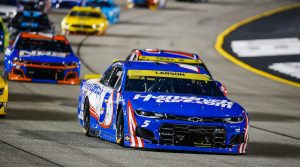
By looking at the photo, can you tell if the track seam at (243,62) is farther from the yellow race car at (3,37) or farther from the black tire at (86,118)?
the black tire at (86,118)

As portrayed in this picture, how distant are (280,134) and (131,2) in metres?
44.2

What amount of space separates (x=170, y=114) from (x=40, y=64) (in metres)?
13.2

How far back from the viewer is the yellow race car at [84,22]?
43.8m

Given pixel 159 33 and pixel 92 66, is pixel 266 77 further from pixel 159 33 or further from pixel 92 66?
pixel 159 33

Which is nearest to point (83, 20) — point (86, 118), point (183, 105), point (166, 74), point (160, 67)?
point (86, 118)

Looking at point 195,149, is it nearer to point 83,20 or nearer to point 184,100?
point 184,100

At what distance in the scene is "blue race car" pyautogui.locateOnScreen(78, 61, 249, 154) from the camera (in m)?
13.4

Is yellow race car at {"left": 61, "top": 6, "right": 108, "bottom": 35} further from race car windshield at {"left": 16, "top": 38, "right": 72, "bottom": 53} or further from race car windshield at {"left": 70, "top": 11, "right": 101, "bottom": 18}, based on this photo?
race car windshield at {"left": 16, "top": 38, "right": 72, "bottom": 53}

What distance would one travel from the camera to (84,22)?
44125 mm

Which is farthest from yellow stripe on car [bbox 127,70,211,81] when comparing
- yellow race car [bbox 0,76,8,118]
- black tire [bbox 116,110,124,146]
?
yellow race car [bbox 0,76,8,118]

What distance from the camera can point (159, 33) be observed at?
4706 cm

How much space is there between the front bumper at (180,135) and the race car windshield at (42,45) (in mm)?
14028

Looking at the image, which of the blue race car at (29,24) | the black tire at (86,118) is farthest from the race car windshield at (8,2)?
the black tire at (86,118)

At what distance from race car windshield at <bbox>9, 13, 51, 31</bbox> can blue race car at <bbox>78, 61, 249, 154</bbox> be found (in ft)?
77.9
